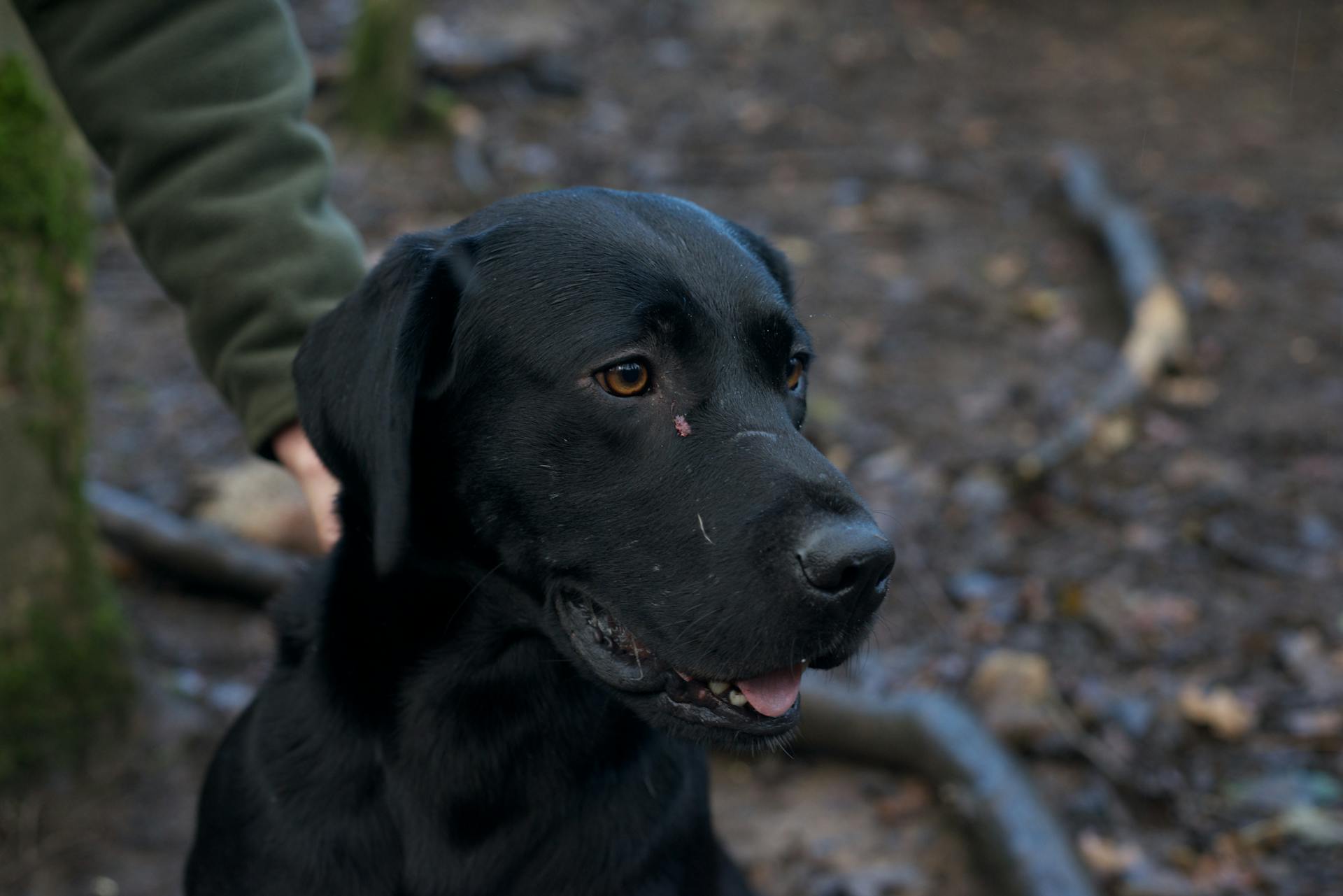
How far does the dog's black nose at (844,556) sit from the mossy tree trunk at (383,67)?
27.7ft

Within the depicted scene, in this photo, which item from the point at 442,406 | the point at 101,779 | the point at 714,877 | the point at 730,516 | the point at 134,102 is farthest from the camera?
the point at 101,779

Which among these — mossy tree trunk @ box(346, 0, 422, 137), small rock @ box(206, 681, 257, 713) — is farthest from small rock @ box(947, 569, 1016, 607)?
mossy tree trunk @ box(346, 0, 422, 137)

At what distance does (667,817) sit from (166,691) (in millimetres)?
2299

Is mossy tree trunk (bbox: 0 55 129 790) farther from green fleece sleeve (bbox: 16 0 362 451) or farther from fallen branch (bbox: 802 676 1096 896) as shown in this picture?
fallen branch (bbox: 802 676 1096 896)

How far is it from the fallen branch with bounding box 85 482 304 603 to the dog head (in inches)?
92.6

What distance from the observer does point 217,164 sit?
9.20 feet

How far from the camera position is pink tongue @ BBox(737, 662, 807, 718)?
7.07 ft

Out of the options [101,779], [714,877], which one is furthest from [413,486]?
[101,779]

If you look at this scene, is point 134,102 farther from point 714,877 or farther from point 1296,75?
point 1296,75

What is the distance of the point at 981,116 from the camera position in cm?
1102

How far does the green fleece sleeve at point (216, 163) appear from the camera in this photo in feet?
9.02

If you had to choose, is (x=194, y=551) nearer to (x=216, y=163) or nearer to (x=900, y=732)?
(x=216, y=163)

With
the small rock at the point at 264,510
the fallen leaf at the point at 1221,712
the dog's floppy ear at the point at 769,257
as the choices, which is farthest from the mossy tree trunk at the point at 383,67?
the fallen leaf at the point at 1221,712

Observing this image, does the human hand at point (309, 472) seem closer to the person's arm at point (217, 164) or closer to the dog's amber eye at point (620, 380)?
the person's arm at point (217, 164)
